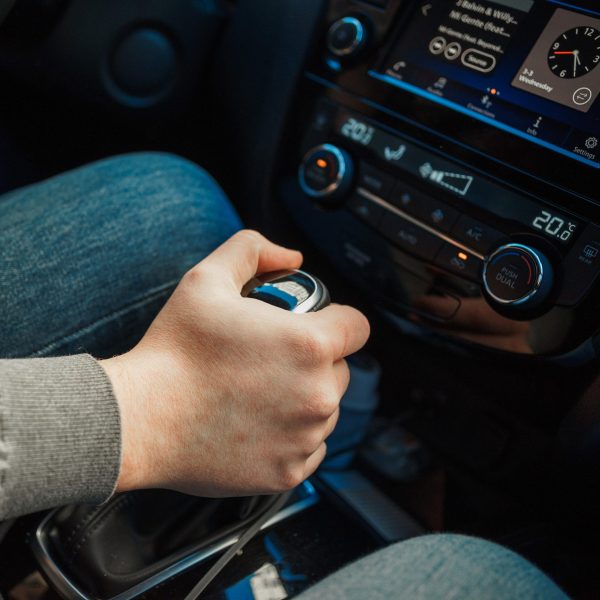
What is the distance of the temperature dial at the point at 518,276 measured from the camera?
0.54 m

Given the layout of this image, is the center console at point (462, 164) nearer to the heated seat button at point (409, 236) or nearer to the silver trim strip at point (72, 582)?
the heated seat button at point (409, 236)

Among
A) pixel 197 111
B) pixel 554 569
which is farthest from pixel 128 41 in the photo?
pixel 554 569

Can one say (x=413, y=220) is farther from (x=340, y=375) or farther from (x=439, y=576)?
(x=439, y=576)

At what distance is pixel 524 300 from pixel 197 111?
629 mm

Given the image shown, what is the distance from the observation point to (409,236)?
24.9 inches

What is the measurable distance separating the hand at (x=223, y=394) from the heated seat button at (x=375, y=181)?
22 centimetres

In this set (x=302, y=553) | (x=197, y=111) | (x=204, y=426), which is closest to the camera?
(x=204, y=426)

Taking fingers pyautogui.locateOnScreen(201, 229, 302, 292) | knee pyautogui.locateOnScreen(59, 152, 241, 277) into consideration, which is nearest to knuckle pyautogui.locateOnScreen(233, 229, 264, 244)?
fingers pyautogui.locateOnScreen(201, 229, 302, 292)

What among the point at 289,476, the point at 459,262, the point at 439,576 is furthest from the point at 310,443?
the point at 459,262

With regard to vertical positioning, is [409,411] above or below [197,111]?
below

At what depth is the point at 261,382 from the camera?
1.51ft

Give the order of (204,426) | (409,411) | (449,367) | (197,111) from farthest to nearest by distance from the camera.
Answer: (197,111), (409,411), (449,367), (204,426)

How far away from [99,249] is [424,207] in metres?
0.34

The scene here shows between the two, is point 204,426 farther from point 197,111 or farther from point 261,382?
point 197,111
